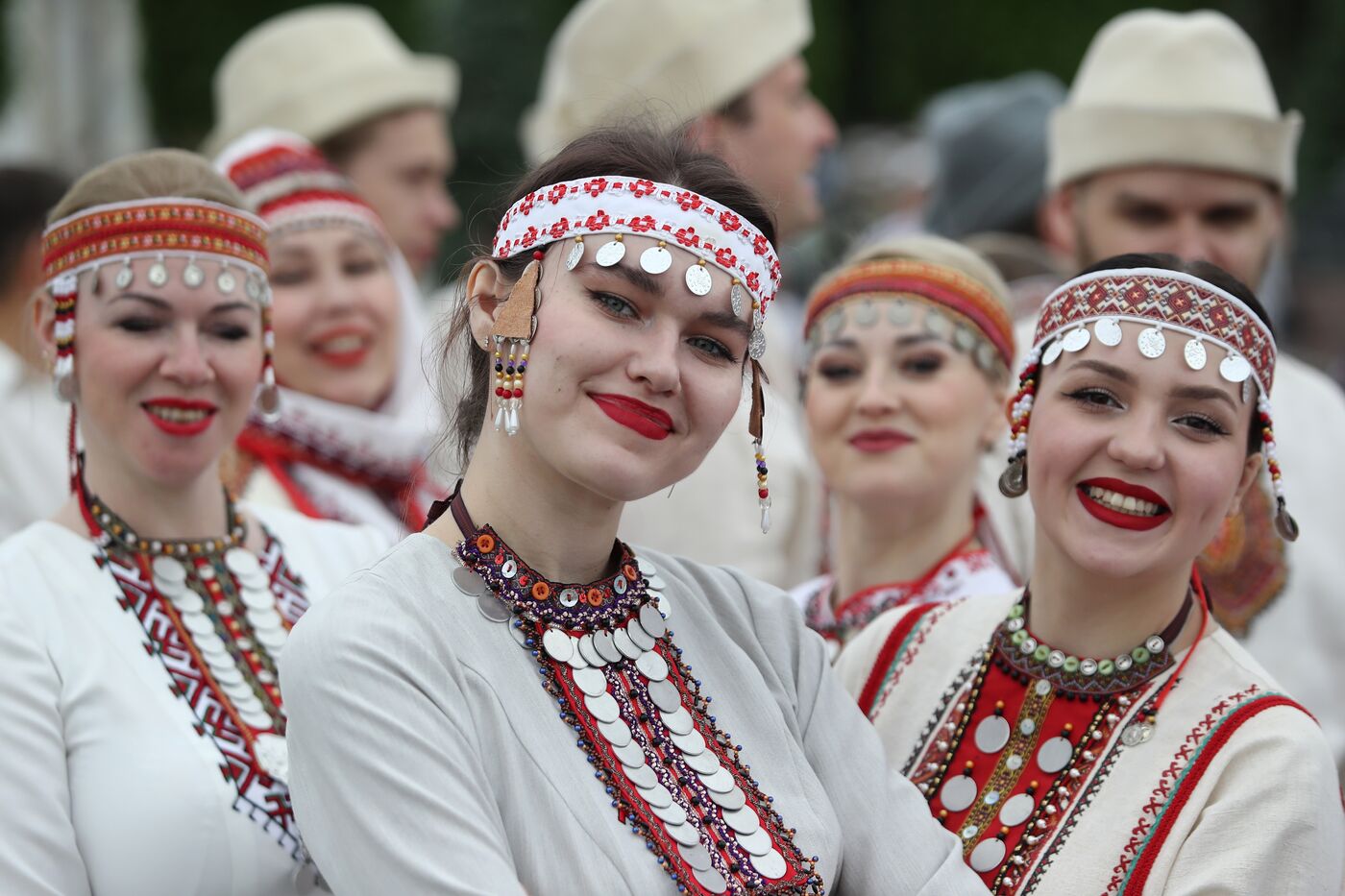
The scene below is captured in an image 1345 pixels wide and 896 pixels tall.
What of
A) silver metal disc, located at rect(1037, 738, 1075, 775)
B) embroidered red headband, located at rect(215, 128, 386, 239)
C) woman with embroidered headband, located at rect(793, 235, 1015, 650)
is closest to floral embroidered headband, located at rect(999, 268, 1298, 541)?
silver metal disc, located at rect(1037, 738, 1075, 775)

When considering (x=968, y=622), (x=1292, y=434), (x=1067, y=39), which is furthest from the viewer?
(x=1067, y=39)

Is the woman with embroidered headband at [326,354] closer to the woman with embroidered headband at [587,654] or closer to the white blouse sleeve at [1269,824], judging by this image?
the woman with embroidered headband at [587,654]

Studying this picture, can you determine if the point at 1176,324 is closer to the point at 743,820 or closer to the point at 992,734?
the point at 992,734

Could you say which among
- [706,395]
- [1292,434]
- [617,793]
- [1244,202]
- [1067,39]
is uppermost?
[1067,39]

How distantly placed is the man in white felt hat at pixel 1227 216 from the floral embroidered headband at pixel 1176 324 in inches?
54.9

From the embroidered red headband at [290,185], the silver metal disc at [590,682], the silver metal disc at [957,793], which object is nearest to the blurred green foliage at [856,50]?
the embroidered red headband at [290,185]

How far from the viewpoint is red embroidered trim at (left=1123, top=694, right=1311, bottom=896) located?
108 inches

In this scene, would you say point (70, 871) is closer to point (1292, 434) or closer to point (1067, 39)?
point (1292, 434)

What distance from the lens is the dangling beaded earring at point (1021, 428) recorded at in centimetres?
312

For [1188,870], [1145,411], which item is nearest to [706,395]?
[1145,411]

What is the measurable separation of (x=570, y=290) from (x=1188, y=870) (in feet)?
4.31

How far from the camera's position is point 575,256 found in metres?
2.48

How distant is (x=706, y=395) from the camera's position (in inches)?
99.3

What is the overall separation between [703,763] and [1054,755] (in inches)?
28.8
